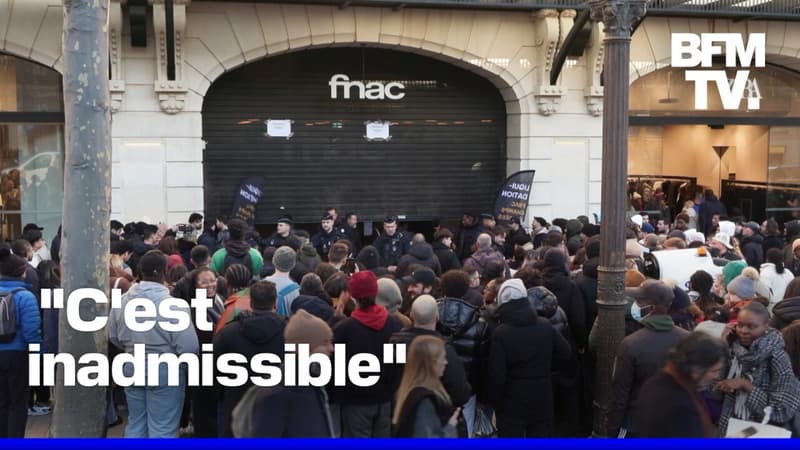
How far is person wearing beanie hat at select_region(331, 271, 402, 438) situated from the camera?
6645 millimetres

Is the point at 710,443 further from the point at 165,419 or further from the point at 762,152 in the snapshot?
the point at 762,152

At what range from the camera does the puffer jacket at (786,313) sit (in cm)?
705

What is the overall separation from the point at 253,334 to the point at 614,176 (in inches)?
114

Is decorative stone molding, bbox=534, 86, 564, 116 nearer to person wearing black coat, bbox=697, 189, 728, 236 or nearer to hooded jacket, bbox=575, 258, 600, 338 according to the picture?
person wearing black coat, bbox=697, 189, 728, 236

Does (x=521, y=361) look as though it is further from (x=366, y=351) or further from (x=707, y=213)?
(x=707, y=213)

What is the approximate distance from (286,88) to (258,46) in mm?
1343

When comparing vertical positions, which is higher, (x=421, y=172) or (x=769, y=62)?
Answer: (x=769, y=62)

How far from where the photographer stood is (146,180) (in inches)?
592

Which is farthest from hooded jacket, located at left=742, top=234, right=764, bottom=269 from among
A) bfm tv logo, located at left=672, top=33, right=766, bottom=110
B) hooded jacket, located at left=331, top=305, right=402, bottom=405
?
hooded jacket, located at left=331, top=305, right=402, bottom=405

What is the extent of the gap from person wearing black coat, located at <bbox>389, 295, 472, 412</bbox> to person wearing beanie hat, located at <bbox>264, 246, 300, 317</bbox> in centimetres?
159

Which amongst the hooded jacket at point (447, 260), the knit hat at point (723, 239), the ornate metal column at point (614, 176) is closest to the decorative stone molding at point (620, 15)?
the ornate metal column at point (614, 176)

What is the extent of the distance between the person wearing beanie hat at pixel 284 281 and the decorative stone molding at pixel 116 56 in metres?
7.45

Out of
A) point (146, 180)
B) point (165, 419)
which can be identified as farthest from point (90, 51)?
point (146, 180)

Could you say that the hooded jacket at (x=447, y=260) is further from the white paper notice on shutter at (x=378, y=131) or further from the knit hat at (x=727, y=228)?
the white paper notice on shutter at (x=378, y=131)
